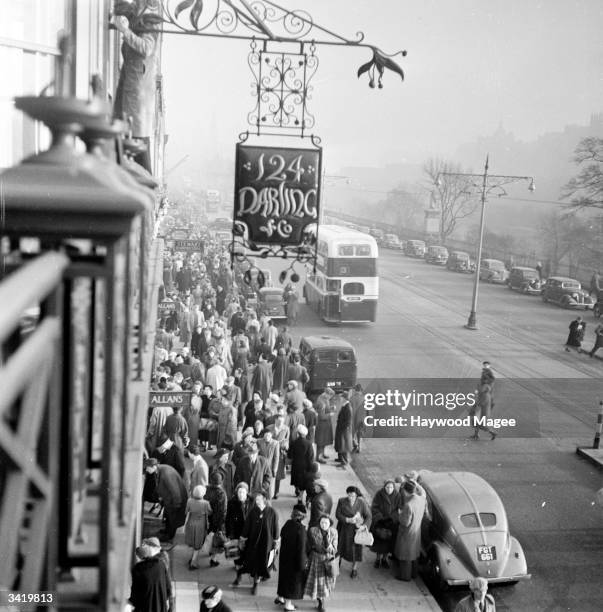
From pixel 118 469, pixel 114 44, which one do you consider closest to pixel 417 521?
pixel 114 44

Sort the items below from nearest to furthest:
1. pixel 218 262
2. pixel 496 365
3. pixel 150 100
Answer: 1. pixel 150 100
2. pixel 496 365
3. pixel 218 262

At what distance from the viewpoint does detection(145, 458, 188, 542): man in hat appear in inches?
349

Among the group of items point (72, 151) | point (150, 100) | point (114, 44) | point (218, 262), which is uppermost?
point (114, 44)

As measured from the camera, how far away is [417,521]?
29.0ft

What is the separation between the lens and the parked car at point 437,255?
40250 millimetres

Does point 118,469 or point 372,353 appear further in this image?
point 372,353

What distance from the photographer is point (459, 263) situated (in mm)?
38844

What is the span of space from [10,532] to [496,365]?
21.2 m

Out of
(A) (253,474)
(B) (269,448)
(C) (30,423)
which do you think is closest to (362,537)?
(A) (253,474)

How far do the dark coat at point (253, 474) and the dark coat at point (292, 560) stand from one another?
1367 mm

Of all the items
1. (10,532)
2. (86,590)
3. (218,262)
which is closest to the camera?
(10,532)

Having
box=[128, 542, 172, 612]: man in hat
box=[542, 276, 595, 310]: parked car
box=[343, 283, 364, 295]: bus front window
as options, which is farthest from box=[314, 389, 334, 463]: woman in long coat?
box=[542, 276, 595, 310]: parked car

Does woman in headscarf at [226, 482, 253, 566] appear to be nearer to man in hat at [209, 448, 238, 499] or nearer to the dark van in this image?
man in hat at [209, 448, 238, 499]

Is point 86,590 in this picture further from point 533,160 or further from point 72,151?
point 533,160
